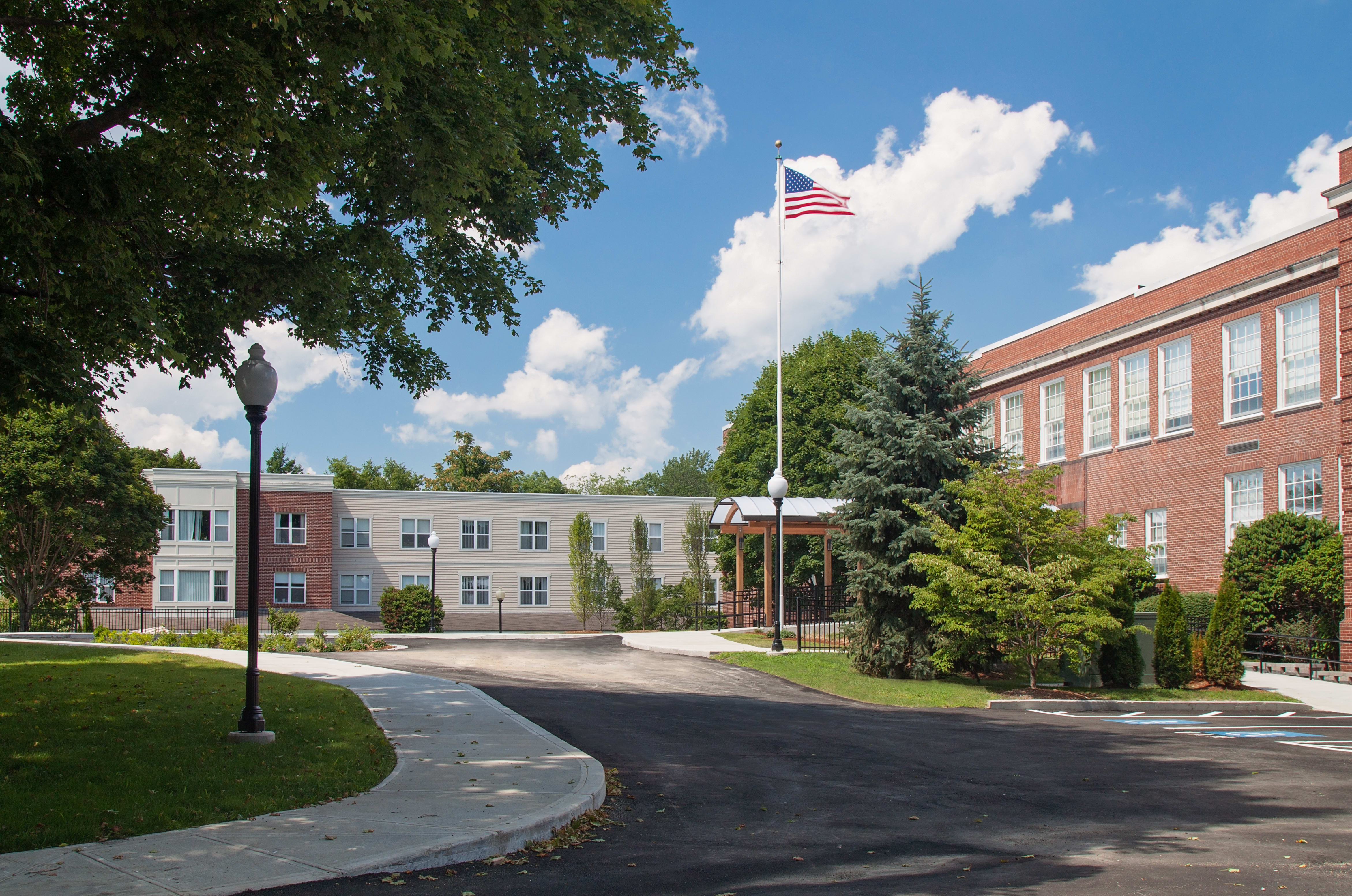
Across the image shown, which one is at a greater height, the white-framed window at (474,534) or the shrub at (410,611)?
the white-framed window at (474,534)

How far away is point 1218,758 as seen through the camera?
37.3 ft

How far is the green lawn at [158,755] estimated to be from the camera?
6.90 metres

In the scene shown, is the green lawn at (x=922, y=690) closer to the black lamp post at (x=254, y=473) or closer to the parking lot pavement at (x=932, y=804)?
the parking lot pavement at (x=932, y=804)

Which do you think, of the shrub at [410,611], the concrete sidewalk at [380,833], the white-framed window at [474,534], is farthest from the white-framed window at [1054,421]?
the concrete sidewalk at [380,833]

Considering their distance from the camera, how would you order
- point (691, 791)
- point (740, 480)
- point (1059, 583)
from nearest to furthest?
point (691, 791), point (1059, 583), point (740, 480)

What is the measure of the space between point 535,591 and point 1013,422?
23.3m

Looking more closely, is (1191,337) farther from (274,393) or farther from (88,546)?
(88,546)

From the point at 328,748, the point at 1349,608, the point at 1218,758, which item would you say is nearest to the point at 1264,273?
the point at 1349,608

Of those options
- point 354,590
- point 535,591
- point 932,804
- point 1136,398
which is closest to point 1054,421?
point 1136,398

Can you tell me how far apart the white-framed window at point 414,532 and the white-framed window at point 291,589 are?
180 inches

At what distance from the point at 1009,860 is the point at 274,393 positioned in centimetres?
862

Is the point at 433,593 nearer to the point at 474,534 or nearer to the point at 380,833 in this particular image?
the point at 474,534

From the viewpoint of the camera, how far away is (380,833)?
662cm

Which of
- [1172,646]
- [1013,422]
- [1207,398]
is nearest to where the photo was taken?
[1172,646]
